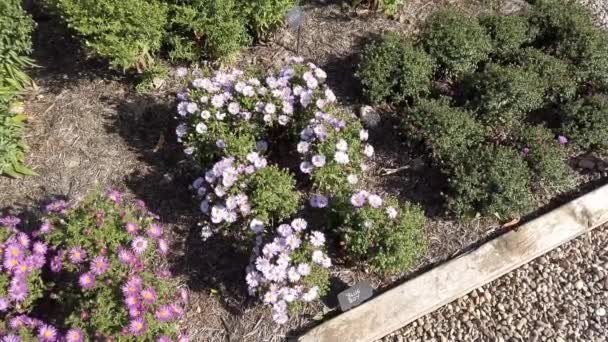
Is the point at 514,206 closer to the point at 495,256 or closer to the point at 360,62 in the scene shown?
the point at 495,256

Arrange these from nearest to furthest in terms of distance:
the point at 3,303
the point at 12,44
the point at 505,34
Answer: the point at 3,303 → the point at 12,44 → the point at 505,34

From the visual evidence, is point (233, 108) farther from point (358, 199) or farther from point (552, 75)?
point (552, 75)

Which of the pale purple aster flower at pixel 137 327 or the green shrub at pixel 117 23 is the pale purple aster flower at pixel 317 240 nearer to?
the pale purple aster flower at pixel 137 327

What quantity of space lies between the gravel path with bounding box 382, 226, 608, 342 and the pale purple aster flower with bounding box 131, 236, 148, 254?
5.27ft

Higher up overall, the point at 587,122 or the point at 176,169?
the point at 587,122

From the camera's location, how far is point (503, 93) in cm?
397

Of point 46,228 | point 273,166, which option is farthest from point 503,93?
point 46,228

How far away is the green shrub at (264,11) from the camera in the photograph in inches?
162

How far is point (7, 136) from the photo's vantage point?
3.56m

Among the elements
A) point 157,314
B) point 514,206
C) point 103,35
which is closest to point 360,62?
point 514,206

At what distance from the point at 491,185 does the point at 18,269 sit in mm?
3008

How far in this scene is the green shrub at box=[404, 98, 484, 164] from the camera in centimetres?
384

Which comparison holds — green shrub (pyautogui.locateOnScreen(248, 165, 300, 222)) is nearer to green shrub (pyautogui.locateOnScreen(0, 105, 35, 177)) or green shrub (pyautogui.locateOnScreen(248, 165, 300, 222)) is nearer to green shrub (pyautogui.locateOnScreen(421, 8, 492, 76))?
green shrub (pyautogui.locateOnScreen(0, 105, 35, 177))

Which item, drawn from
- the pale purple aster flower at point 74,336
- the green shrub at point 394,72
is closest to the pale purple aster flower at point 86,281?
the pale purple aster flower at point 74,336
